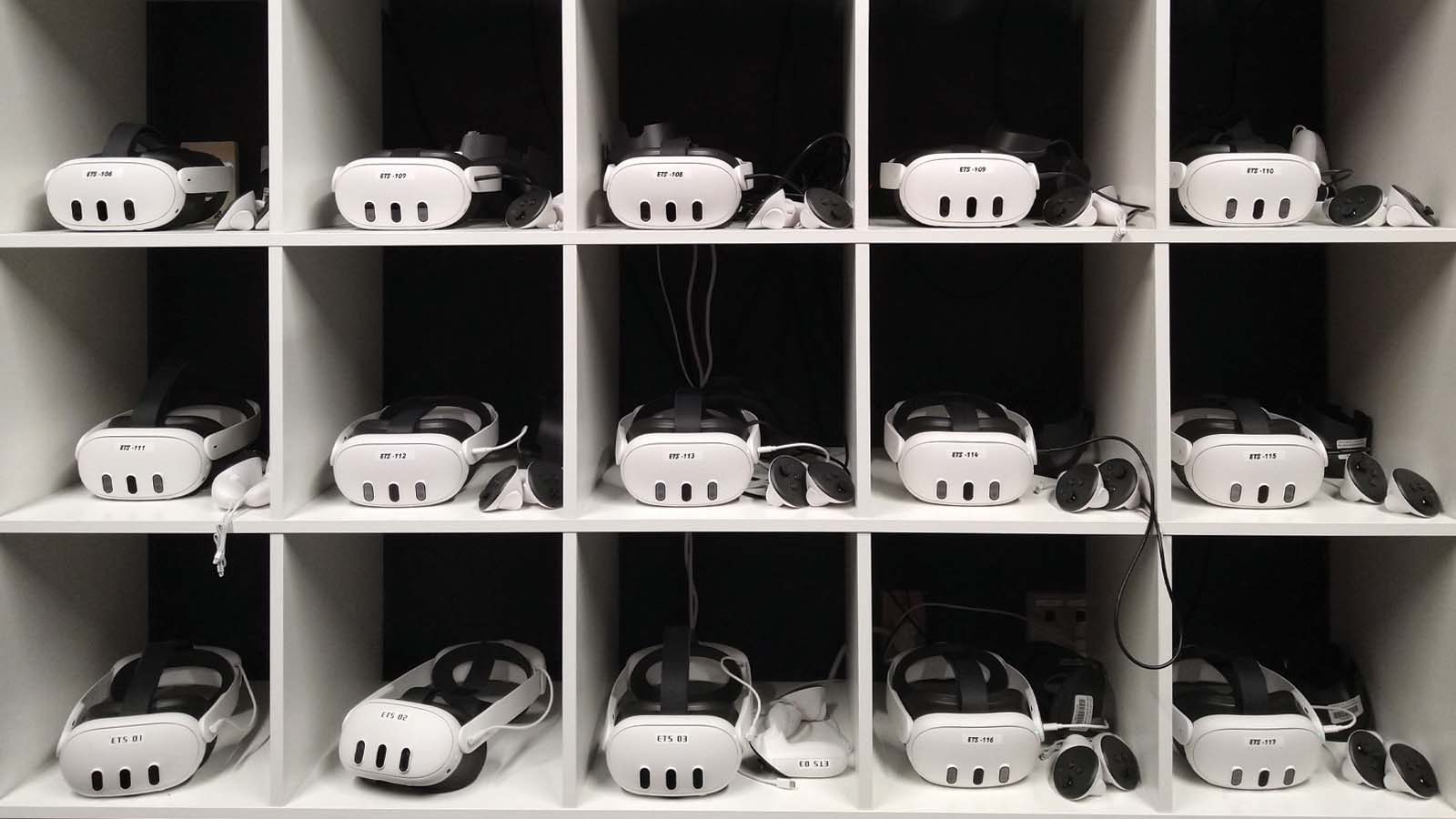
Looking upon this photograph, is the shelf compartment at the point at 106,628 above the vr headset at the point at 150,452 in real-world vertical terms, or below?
below

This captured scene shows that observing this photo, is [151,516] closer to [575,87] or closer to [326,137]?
[326,137]

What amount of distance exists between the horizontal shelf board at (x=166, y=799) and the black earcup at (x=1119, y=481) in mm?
1090

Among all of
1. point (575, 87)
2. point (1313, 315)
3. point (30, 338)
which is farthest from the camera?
point (1313, 315)

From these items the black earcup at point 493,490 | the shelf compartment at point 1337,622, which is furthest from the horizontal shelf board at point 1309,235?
the black earcup at point 493,490

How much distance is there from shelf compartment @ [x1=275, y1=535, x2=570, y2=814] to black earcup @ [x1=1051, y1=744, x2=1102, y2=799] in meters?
0.63

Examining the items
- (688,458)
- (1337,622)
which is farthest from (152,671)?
(1337,622)

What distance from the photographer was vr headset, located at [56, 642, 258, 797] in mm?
1250

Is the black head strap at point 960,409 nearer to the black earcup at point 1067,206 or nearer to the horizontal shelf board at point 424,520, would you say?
the black earcup at point 1067,206

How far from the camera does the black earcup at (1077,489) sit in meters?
1.24

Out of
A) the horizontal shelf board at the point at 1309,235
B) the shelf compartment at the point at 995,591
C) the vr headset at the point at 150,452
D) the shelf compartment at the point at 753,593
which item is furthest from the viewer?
the shelf compartment at the point at 753,593

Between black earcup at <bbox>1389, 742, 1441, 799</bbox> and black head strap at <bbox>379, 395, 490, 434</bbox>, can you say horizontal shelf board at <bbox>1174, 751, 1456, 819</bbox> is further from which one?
black head strap at <bbox>379, 395, 490, 434</bbox>

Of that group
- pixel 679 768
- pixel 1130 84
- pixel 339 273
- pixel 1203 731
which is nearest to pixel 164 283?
pixel 339 273

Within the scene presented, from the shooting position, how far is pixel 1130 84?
4.23 ft

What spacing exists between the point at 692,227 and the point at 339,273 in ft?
1.74
